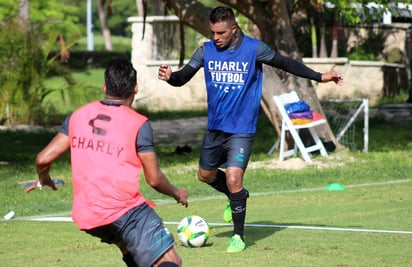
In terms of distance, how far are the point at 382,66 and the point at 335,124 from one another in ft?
36.8

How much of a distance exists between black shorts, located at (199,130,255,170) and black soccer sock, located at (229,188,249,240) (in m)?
0.27

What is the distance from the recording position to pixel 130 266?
7117mm

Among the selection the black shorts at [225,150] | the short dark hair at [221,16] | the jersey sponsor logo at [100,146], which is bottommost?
the black shorts at [225,150]

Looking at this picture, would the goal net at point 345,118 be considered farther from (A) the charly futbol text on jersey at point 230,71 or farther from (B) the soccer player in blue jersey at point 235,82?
(A) the charly futbol text on jersey at point 230,71

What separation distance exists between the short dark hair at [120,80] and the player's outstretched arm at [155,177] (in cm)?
42

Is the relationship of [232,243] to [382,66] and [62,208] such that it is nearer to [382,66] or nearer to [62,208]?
[62,208]

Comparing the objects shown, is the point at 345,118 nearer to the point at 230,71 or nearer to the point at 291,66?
the point at 291,66

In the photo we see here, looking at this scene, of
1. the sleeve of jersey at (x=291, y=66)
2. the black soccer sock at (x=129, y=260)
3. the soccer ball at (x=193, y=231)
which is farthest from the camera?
the sleeve of jersey at (x=291, y=66)

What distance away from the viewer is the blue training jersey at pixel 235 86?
9.87m

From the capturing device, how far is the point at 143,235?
6.66 meters

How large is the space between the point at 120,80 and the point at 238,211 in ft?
10.7

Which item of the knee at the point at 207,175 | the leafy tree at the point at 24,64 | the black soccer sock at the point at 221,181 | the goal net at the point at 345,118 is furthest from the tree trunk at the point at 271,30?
the knee at the point at 207,175

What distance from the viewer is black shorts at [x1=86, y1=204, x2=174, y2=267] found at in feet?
21.8

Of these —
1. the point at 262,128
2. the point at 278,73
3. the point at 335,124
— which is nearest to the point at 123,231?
the point at 278,73
